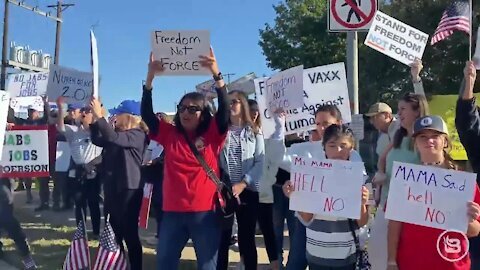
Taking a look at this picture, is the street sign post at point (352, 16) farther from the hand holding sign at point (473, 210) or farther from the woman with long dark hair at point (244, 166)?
the hand holding sign at point (473, 210)

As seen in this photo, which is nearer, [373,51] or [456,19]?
[456,19]

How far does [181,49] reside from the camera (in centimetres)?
458

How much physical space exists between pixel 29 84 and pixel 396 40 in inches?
249

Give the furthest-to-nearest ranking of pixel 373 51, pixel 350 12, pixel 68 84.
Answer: pixel 373 51 < pixel 68 84 < pixel 350 12

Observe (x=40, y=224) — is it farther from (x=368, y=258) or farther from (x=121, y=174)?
(x=368, y=258)

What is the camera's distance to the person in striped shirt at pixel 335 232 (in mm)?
3754

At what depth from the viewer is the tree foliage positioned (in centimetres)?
2162

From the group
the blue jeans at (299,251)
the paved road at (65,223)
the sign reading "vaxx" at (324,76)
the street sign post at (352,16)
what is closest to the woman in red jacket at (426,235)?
the blue jeans at (299,251)

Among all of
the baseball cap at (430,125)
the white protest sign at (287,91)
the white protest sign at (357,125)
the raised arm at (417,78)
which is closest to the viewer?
the baseball cap at (430,125)

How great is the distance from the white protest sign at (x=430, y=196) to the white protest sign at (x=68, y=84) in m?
5.47

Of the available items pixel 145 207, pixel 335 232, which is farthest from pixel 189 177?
pixel 145 207

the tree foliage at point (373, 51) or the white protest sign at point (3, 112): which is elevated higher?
the tree foliage at point (373, 51)

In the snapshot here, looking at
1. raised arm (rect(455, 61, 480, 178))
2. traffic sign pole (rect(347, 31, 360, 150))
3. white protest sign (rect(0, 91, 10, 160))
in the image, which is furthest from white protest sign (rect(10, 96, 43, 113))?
raised arm (rect(455, 61, 480, 178))

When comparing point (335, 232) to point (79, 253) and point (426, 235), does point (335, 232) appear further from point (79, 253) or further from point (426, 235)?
point (79, 253)
